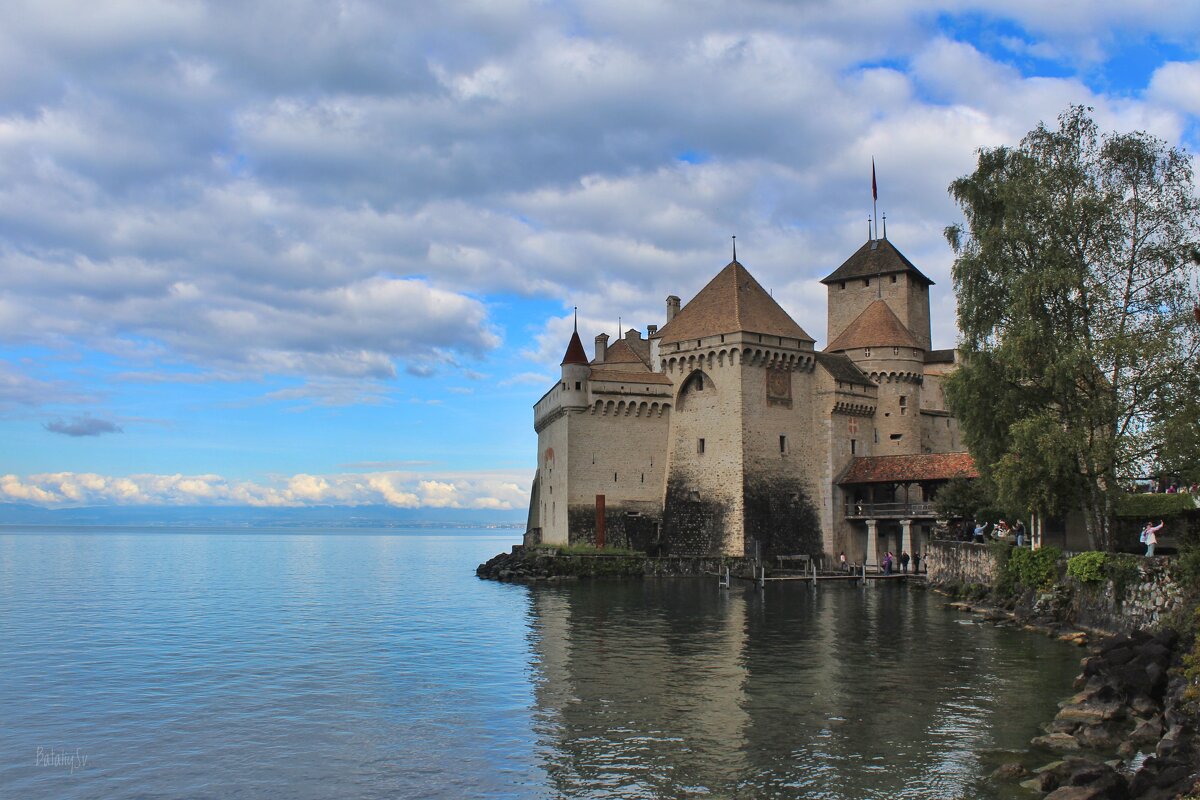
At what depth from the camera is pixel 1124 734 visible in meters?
14.5

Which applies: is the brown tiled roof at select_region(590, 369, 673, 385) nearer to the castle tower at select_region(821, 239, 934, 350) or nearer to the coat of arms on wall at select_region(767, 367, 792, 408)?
the coat of arms on wall at select_region(767, 367, 792, 408)

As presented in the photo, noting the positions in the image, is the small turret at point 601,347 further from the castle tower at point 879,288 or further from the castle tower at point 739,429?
the castle tower at point 879,288

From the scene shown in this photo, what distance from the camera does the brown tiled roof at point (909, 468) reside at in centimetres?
4312

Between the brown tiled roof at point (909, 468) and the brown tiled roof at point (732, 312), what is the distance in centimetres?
658

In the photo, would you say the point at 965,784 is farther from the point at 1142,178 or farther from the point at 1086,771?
the point at 1142,178

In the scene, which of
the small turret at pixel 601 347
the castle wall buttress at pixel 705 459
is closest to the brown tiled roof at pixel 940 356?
the castle wall buttress at pixel 705 459

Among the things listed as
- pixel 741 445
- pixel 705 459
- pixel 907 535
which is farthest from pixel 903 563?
pixel 705 459

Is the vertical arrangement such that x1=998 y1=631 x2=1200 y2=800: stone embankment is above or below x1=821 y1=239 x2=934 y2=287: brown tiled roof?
below

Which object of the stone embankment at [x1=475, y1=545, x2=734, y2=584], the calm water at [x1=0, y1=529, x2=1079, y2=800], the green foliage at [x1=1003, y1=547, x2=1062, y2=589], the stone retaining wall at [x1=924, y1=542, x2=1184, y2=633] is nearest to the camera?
the calm water at [x1=0, y1=529, x2=1079, y2=800]

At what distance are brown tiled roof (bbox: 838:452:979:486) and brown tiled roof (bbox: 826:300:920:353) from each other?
6.72 meters

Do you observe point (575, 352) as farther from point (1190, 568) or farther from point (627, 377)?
point (1190, 568)

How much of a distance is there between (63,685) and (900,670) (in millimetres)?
17559

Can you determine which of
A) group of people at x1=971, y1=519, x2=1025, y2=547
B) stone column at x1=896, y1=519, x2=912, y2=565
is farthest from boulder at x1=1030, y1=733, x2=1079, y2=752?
stone column at x1=896, y1=519, x2=912, y2=565

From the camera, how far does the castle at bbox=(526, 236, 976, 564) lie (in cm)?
4572
